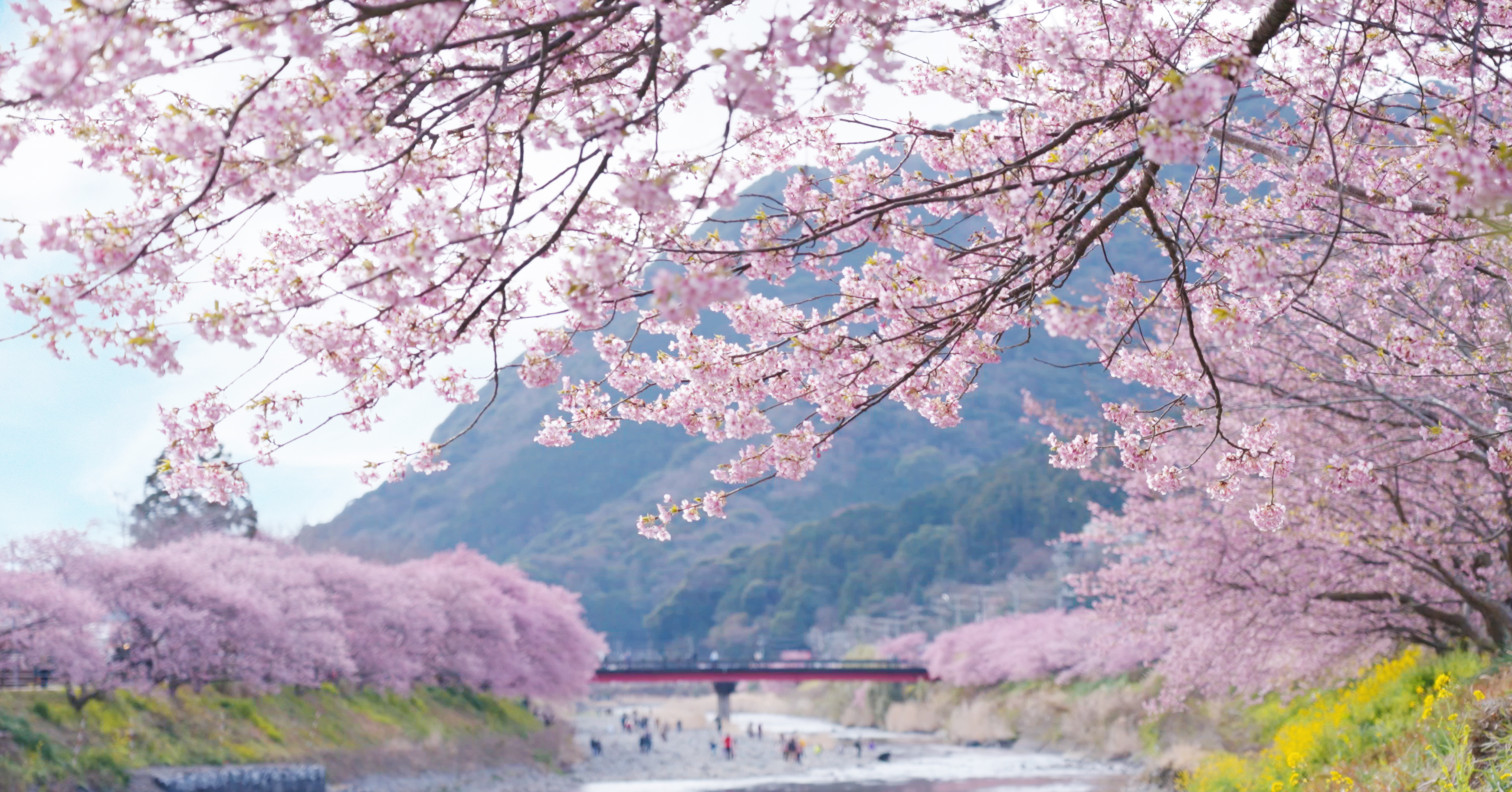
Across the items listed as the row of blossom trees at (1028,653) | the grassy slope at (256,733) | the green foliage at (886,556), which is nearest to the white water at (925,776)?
the row of blossom trees at (1028,653)

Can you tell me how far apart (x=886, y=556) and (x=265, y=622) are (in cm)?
8716

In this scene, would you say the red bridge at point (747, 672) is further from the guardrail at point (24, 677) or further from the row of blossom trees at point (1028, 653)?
the guardrail at point (24, 677)

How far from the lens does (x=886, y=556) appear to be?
10944cm

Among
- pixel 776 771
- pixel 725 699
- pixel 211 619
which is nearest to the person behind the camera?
pixel 211 619

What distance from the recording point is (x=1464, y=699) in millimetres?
9359

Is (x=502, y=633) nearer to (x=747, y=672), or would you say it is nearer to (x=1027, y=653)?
(x=747, y=672)

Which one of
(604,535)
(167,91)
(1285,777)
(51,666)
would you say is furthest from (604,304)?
(604,535)

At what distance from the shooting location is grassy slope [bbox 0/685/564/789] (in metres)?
19.7

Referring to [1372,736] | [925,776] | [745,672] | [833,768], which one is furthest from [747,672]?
[1372,736]

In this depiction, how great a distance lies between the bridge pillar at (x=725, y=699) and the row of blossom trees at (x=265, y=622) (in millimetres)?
20393

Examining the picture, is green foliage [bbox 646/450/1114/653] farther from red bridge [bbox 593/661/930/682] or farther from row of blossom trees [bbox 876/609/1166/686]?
red bridge [bbox 593/661/930/682]

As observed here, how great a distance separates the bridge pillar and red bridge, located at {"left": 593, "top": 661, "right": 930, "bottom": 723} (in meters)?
5.29

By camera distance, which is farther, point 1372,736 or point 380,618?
point 380,618

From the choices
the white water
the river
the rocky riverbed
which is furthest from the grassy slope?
the white water
